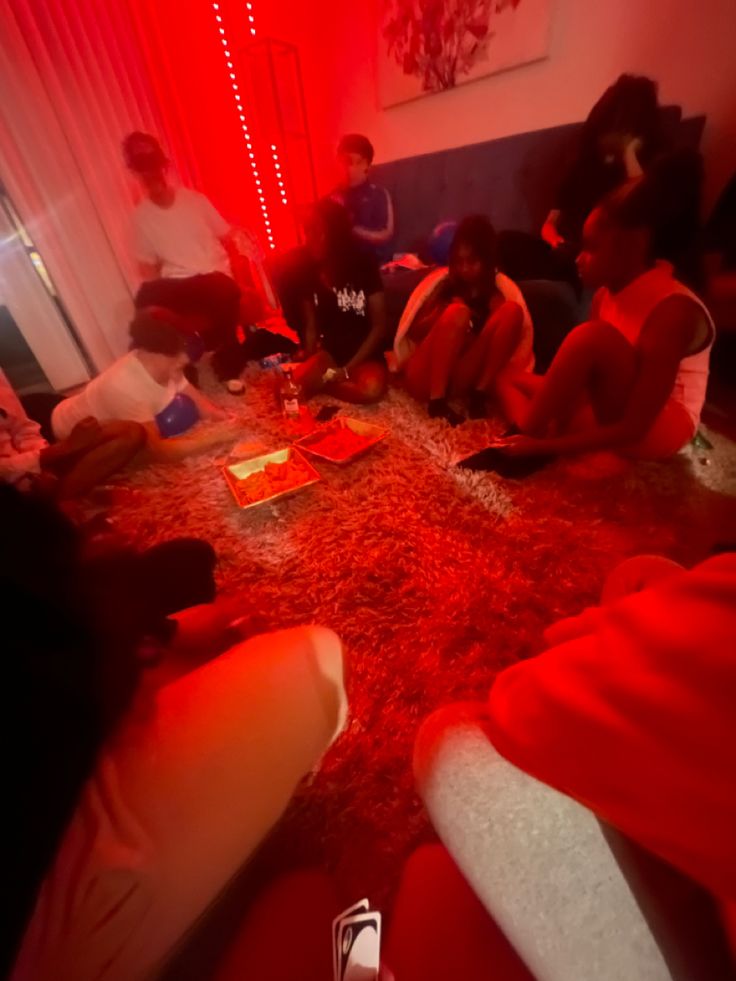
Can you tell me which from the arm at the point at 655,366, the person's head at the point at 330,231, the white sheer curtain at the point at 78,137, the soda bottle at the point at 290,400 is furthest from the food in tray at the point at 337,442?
the white sheer curtain at the point at 78,137

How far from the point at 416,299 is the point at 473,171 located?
1.04m

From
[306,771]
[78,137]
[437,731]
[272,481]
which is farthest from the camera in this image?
[78,137]

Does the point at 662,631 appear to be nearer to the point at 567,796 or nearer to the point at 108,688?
the point at 567,796

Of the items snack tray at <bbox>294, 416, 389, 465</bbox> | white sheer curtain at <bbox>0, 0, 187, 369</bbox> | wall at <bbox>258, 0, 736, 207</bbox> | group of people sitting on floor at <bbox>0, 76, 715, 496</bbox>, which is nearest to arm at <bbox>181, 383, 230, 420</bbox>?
group of people sitting on floor at <bbox>0, 76, 715, 496</bbox>

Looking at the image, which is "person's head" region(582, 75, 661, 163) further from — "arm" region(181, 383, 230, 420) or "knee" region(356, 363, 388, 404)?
"arm" region(181, 383, 230, 420)

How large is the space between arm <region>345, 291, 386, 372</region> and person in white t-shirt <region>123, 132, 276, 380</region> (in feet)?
2.33

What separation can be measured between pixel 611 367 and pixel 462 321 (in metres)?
0.65

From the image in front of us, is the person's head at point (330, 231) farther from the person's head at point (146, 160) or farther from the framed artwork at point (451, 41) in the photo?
the framed artwork at point (451, 41)

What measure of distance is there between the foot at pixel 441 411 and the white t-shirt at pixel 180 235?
5.53 ft

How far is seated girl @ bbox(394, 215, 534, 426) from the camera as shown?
5.57ft

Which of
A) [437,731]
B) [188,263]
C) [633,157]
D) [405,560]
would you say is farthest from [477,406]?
[188,263]

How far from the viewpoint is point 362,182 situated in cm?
254

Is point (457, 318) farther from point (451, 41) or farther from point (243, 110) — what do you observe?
point (243, 110)

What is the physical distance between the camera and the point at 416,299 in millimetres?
1921
